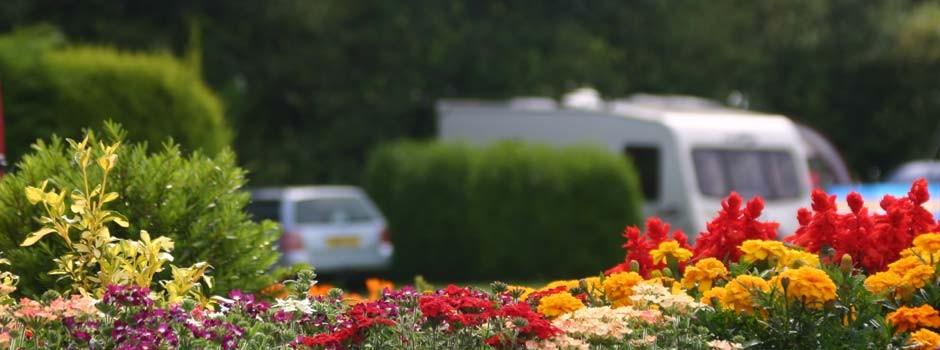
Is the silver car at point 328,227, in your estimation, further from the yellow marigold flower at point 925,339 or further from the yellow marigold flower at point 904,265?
the yellow marigold flower at point 925,339

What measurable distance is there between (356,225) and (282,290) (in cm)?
1216

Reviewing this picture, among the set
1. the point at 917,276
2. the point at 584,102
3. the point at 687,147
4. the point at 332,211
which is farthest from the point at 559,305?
the point at 584,102

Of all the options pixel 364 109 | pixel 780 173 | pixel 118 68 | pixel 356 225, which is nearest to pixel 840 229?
pixel 118 68

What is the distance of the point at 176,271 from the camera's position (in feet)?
17.5

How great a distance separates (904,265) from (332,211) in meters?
13.5

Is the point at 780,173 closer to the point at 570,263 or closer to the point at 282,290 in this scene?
the point at 570,263

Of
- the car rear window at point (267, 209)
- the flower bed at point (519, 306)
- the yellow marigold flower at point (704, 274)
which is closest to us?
the flower bed at point (519, 306)

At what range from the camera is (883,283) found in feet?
18.0

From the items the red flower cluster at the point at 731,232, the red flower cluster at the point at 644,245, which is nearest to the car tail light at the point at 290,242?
the red flower cluster at the point at 644,245

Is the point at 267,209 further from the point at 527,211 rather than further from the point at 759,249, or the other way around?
the point at 759,249

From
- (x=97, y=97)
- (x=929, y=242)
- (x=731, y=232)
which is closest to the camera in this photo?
(x=929, y=242)

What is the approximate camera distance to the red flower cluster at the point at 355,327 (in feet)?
16.0

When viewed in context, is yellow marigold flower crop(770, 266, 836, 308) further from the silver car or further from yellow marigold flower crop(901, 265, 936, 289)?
the silver car

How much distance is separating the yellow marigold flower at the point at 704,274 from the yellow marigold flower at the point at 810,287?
0.54 m
